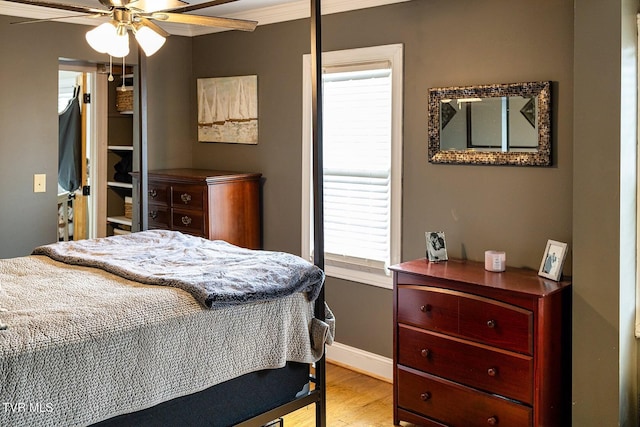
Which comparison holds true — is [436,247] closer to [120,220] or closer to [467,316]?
[467,316]

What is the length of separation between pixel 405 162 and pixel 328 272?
952 millimetres

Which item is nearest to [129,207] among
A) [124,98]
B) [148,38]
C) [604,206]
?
[124,98]

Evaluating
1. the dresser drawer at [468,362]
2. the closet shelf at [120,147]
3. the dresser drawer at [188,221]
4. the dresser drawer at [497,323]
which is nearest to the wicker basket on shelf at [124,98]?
the closet shelf at [120,147]

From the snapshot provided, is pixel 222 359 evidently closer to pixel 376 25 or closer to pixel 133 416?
pixel 133 416

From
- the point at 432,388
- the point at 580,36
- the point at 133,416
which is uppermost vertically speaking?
the point at 580,36

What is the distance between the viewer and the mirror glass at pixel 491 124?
326cm

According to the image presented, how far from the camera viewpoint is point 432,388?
3316 millimetres

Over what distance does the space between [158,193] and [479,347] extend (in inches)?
103

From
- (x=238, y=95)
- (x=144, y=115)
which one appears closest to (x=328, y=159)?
(x=238, y=95)

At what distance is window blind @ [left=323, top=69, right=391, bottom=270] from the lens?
402 cm

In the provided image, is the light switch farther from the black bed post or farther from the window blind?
the black bed post

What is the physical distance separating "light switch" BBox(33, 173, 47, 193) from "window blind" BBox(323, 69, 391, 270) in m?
1.87

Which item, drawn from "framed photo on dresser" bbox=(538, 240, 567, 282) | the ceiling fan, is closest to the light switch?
the ceiling fan

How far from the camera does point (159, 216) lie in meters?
4.79
